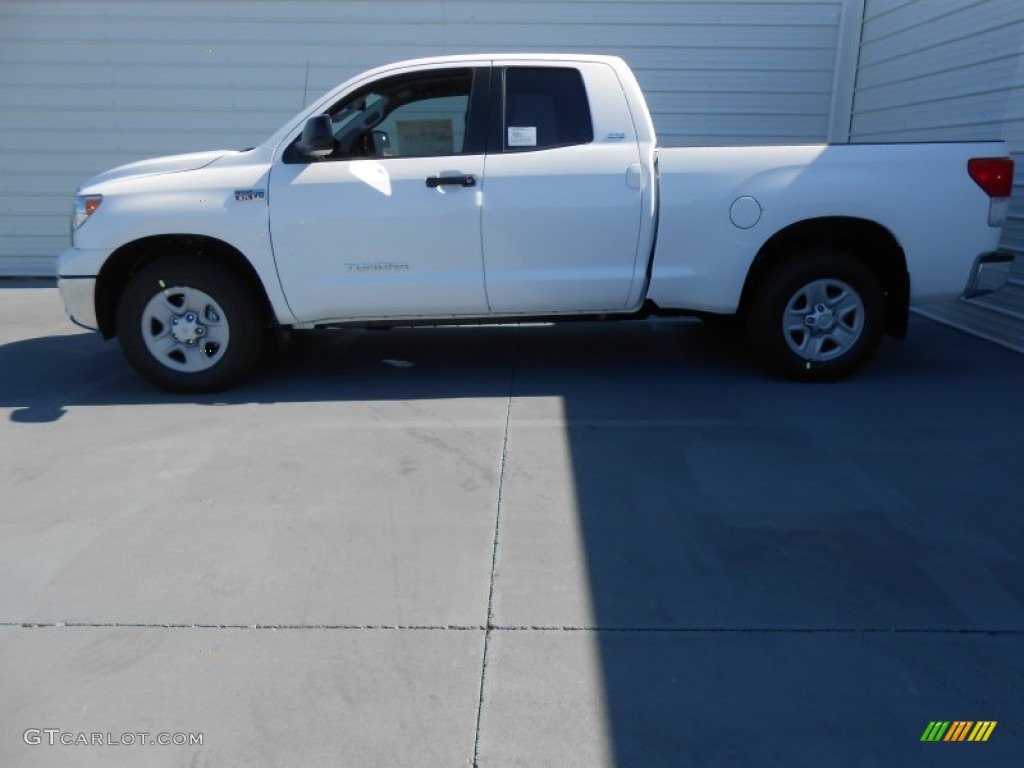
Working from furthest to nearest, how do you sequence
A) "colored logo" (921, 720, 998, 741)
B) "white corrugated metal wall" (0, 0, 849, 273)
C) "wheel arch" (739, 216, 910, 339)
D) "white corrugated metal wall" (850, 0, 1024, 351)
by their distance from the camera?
"white corrugated metal wall" (0, 0, 849, 273) < "white corrugated metal wall" (850, 0, 1024, 351) < "wheel arch" (739, 216, 910, 339) < "colored logo" (921, 720, 998, 741)

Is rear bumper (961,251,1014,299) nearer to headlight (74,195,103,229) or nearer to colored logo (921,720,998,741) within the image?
colored logo (921,720,998,741)

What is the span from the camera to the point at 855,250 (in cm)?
561

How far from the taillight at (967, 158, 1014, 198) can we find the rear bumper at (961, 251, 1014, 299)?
0.39 metres

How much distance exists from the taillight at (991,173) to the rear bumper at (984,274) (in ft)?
1.28

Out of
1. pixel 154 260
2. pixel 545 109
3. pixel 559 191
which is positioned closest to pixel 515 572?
Answer: pixel 559 191

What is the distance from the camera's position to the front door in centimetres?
514

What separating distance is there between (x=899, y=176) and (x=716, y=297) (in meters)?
1.29

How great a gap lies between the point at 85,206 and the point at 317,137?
62.0 inches

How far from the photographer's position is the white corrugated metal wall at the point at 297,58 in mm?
8844

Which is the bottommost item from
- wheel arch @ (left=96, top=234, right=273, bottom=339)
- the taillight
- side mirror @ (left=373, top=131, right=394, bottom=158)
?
wheel arch @ (left=96, top=234, right=273, bottom=339)

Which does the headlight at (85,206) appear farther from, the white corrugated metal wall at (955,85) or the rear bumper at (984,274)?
the white corrugated metal wall at (955,85)

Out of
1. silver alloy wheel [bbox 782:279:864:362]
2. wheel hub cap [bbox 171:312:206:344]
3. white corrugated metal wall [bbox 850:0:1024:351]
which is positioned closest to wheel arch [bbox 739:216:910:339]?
silver alloy wheel [bbox 782:279:864:362]

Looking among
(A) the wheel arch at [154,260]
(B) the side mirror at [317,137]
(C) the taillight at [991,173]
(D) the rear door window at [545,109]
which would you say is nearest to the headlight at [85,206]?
(A) the wheel arch at [154,260]

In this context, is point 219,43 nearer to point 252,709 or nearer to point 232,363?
point 232,363
